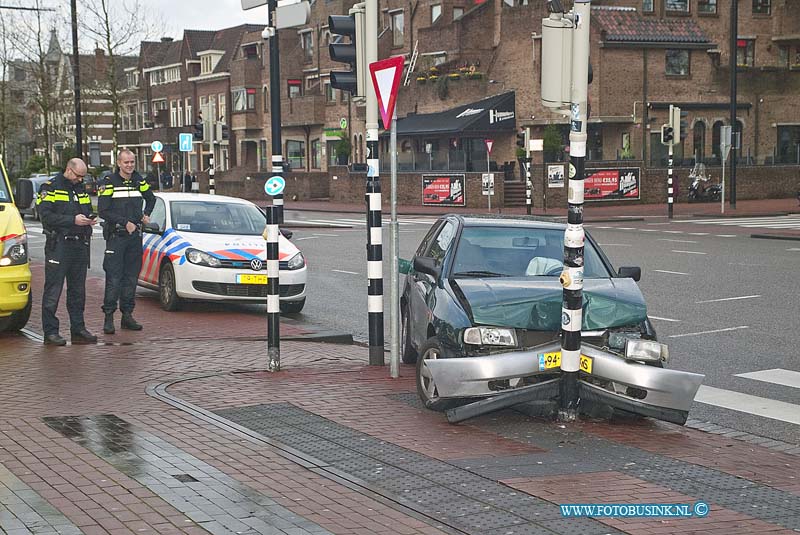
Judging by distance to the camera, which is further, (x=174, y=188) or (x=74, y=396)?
(x=174, y=188)

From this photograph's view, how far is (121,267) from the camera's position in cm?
1252

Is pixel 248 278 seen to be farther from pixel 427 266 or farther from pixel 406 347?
pixel 427 266

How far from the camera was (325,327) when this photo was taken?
14.3 m

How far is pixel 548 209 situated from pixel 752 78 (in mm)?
14329

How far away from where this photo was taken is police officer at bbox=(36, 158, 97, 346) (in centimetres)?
1154

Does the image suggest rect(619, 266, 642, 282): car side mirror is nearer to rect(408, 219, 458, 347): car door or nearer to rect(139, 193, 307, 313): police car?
rect(408, 219, 458, 347): car door

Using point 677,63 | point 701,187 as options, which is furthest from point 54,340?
point 677,63

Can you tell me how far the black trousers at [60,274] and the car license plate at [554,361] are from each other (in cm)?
573

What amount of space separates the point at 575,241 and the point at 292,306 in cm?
Result: 812

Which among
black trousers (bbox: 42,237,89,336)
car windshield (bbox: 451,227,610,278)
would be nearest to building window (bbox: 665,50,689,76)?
black trousers (bbox: 42,237,89,336)

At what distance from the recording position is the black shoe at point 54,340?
1152 centimetres

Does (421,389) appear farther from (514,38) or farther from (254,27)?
(254,27)

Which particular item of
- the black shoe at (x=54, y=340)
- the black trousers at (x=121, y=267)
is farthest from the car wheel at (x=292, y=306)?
the black shoe at (x=54, y=340)

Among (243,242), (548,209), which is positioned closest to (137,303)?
(243,242)
